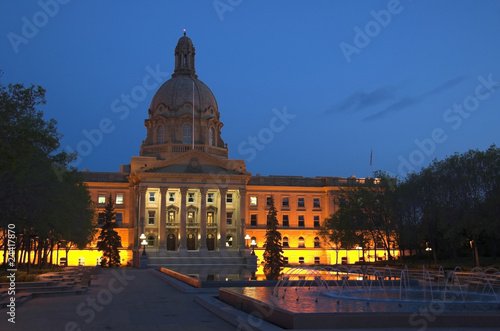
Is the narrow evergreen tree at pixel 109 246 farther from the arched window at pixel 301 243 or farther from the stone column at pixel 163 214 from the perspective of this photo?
the arched window at pixel 301 243

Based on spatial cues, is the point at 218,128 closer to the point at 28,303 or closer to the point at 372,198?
the point at 372,198

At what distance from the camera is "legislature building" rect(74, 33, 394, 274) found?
3132 inches

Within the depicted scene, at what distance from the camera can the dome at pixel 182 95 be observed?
9525 cm

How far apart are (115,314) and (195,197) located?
64497 mm

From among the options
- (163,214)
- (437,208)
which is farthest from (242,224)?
(437,208)

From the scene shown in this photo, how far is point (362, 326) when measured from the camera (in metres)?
15.1

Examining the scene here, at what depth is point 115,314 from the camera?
19594 millimetres

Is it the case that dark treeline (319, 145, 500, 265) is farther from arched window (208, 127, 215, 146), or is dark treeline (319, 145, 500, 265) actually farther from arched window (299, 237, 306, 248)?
arched window (208, 127, 215, 146)

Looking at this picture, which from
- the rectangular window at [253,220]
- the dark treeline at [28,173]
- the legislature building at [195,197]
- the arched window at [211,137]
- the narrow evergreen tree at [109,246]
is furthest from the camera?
the arched window at [211,137]

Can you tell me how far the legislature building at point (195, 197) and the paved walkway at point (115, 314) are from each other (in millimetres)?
43319

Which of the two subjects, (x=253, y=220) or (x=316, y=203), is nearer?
(x=253, y=220)

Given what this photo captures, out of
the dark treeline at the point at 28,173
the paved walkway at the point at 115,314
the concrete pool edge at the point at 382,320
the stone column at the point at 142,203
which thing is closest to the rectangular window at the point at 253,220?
the stone column at the point at 142,203

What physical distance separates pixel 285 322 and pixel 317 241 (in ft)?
257

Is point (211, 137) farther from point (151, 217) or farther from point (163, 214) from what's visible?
point (163, 214)
